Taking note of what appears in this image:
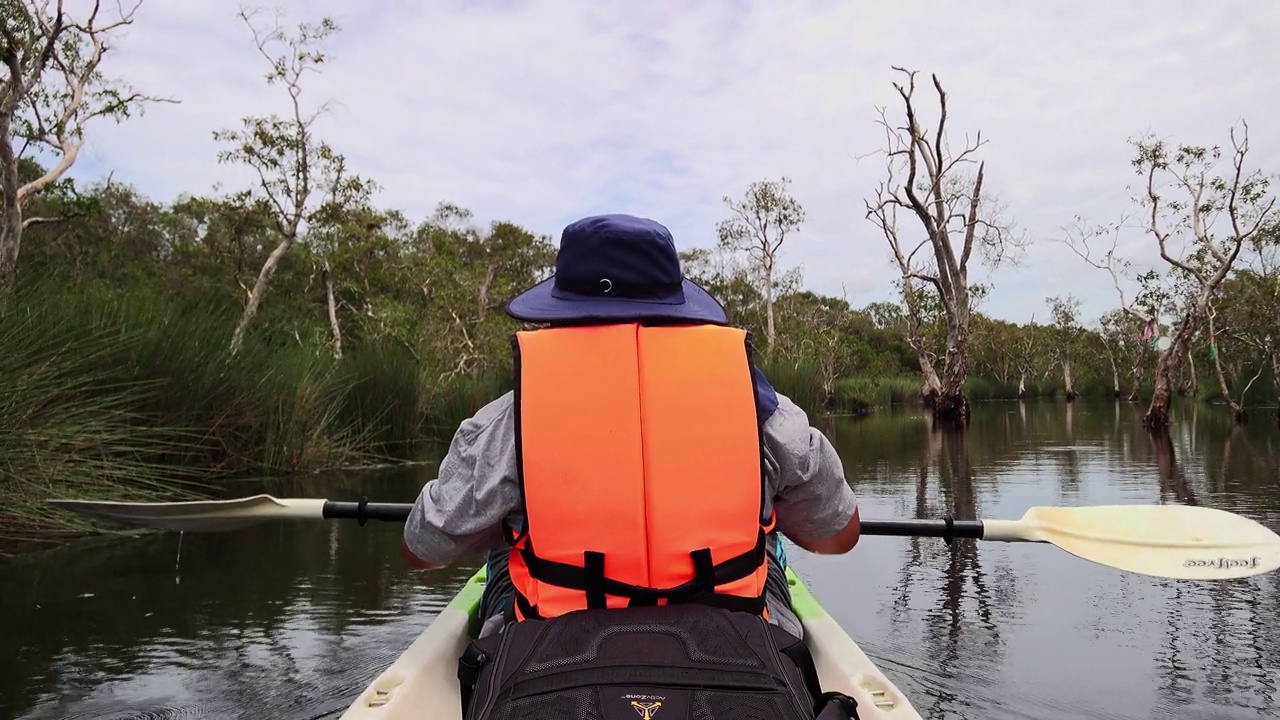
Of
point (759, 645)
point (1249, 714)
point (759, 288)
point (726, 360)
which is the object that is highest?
point (759, 288)

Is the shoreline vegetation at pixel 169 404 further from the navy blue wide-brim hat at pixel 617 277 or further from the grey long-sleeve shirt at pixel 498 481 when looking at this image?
the navy blue wide-brim hat at pixel 617 277

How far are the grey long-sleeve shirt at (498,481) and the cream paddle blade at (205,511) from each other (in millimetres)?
1410

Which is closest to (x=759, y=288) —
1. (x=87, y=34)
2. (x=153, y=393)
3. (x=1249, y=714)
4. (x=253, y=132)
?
(x=253, y=132)

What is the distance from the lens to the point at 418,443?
9.55m

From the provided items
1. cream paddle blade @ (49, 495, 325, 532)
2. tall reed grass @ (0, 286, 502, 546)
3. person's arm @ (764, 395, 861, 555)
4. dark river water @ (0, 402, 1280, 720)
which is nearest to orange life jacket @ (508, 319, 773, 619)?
person's arm @ (764, 395, 861, 555)

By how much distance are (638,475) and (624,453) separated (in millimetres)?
41

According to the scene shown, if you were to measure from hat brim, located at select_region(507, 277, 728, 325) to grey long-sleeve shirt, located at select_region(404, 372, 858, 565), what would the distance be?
0.49ft

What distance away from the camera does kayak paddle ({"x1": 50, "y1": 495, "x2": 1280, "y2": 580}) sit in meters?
2.65

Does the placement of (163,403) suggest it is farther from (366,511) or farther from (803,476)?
(803,476)

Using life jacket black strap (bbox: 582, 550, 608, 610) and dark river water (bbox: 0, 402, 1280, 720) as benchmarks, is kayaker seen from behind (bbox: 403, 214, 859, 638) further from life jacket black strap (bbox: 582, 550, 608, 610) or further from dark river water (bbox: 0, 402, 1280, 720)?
dark river water (bbox: 0, 402, 1280, 720)

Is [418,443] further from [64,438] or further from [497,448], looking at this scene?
[497,448]

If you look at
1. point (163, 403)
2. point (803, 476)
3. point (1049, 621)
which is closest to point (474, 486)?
point (803, 476)

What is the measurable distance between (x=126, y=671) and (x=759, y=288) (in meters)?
29.3

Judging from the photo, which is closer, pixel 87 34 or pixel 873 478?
pixel 873 478
